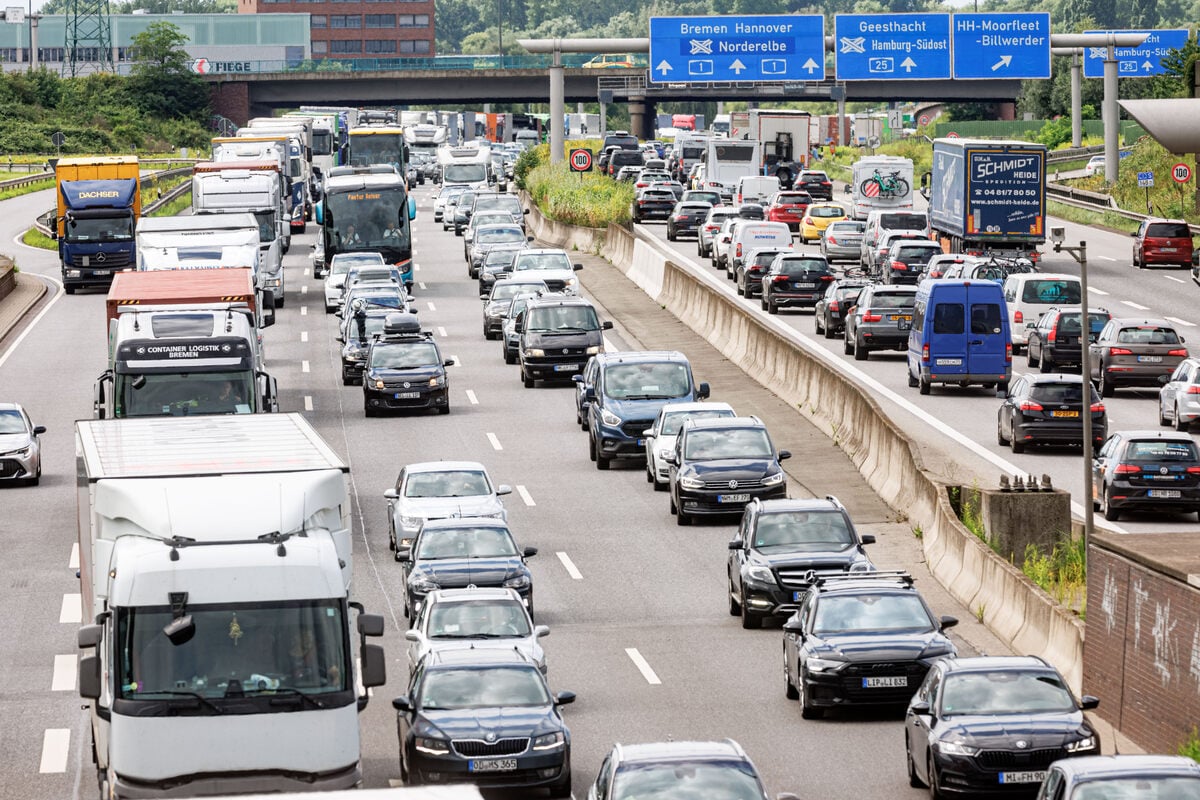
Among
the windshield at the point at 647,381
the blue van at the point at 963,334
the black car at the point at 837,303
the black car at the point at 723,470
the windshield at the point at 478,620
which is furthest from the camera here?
the black car at the point at 837,303

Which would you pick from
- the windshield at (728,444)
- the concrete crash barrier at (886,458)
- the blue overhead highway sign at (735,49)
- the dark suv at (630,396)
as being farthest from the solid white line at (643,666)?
the blue overhead highway sign at (735,49)

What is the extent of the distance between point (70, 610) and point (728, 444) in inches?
431

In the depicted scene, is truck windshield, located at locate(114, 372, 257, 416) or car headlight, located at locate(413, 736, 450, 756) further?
truck windshield, located at locate(114, 372, 257, 416)

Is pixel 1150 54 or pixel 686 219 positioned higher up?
pixel 1150 54

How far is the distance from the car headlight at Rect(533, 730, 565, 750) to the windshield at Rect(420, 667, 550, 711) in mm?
558

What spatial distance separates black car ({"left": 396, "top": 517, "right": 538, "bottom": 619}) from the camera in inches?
1126

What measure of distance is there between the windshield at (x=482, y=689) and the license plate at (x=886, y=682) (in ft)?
13.0

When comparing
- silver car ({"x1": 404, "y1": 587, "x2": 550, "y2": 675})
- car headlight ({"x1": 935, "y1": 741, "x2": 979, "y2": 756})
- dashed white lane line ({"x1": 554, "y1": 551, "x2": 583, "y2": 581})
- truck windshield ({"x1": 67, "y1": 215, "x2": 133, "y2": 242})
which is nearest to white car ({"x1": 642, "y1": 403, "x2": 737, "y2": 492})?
dashed white lane line ({"x1": 554, "y1": 551, "x2": 583, "y2": 581})

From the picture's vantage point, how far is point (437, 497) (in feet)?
110

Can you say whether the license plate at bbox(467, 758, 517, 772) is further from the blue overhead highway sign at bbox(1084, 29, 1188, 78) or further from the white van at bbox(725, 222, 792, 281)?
the blue overhead highway sign at bbox(1084, 29, 1188, 78)

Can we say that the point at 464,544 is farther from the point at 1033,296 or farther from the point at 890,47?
the point at 890,47

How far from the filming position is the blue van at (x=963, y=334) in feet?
148

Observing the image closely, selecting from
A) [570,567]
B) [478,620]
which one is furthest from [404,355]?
[478,620]

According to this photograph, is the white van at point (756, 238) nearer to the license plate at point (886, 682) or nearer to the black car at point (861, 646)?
the black car at point (861, 646)
